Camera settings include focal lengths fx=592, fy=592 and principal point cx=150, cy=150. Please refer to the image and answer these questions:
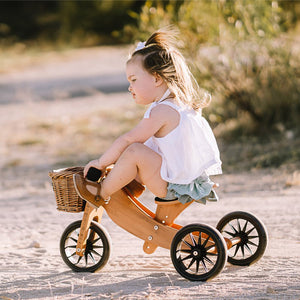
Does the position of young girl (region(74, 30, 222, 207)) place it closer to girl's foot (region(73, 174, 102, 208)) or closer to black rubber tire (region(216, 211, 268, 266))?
girl's foot (region(73, 174, 102, 208))

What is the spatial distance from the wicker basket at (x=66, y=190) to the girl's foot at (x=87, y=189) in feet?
Answer: 0.20

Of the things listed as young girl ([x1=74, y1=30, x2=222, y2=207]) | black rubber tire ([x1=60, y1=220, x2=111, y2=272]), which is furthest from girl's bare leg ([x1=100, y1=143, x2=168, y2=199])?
black rubber tire ([x1=60, y1=220, x2=111, y2=272])

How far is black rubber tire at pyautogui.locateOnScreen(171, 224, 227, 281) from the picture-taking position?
3.16 meters

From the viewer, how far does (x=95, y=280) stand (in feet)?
11.0

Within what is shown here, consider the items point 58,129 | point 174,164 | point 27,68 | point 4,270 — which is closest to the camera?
→ point 174,164

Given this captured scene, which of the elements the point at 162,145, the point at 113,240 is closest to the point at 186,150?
the point at 162,145

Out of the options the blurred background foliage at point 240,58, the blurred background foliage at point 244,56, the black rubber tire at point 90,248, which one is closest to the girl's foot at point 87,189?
the black rubber tire at point 90,248

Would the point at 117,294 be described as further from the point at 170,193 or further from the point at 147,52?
the point at 147,52

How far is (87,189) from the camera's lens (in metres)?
3.34

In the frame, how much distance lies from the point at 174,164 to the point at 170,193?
0.18m

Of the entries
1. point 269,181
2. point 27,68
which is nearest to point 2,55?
point 27,68

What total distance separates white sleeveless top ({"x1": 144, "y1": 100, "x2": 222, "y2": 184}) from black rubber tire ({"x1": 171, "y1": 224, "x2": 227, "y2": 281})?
11.3 inches

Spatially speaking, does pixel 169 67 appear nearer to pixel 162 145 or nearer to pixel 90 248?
pixel 162 145

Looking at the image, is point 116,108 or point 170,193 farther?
point 116,108
